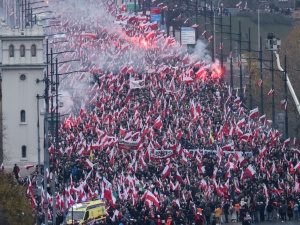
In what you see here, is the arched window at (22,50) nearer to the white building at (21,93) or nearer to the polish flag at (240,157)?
the white building at (21,93)

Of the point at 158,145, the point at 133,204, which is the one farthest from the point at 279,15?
the point at 133,204

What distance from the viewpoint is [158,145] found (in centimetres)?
9244

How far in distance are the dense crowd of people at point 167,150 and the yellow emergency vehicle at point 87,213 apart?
42 centimetres

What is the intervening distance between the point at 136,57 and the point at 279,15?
5274cm

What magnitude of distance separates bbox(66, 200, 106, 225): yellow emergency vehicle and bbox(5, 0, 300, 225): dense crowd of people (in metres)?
0.42

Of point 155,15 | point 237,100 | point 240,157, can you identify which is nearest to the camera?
point 240,157

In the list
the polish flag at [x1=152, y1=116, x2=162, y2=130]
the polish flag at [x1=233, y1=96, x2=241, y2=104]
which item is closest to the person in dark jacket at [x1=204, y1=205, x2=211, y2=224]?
the polish flag at [x1=152, y1=116, x2=162, y2=130]

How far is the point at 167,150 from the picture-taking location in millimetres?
90875

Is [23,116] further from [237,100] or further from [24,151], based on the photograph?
[237,100]

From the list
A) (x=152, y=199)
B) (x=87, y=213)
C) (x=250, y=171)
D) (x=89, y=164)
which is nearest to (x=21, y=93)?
(x=89, y=164)

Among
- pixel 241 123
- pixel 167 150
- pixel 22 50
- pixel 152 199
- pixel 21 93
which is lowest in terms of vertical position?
pixel 152 199

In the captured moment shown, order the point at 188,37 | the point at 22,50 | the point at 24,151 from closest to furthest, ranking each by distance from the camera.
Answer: the point at 24,151
the point at 22,50
the point at 188,37

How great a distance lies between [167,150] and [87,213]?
14.0 metres

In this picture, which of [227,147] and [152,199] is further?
[227,147]
